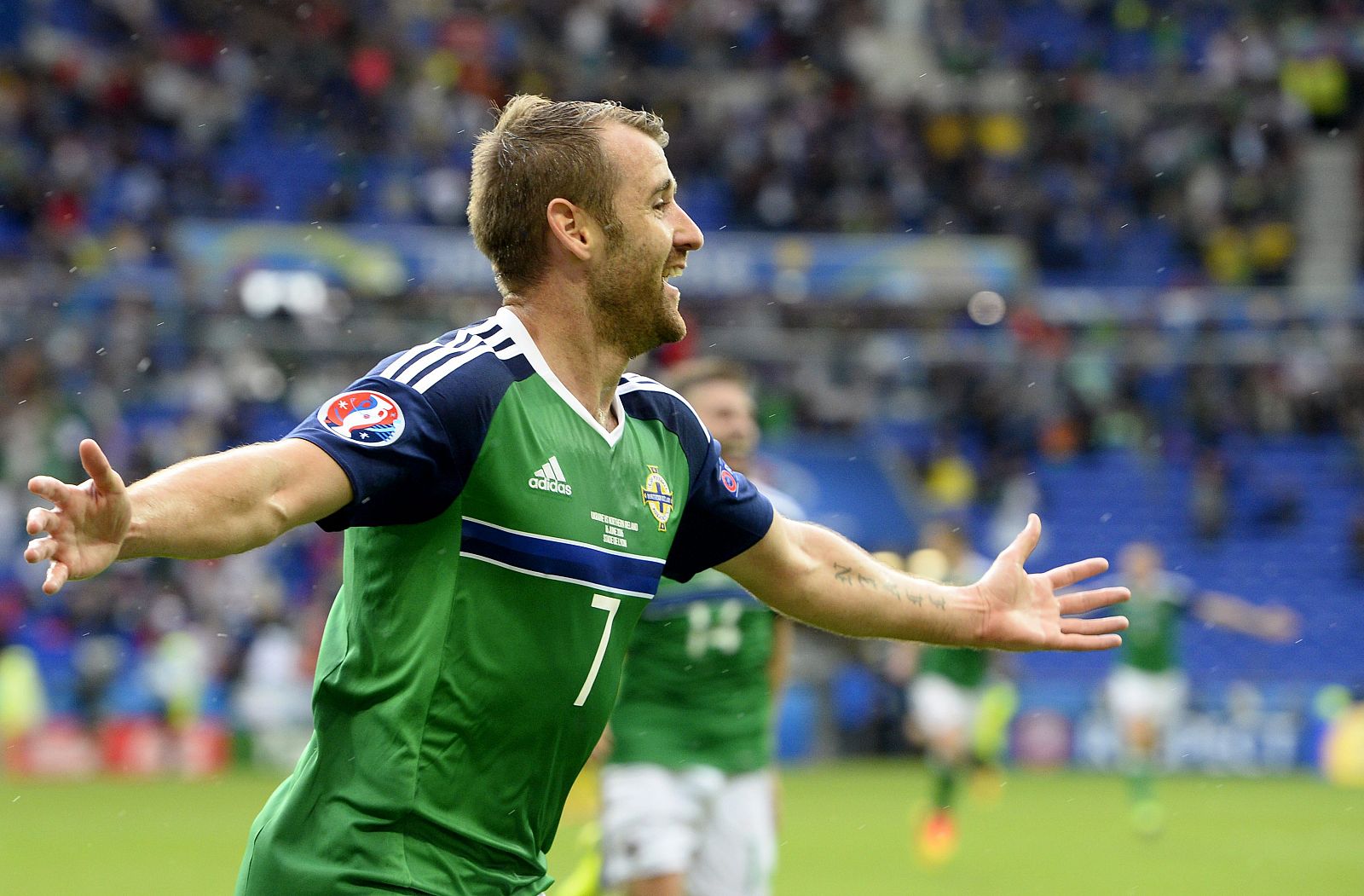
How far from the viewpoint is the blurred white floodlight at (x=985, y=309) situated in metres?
24.0

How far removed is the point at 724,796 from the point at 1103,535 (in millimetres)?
17601

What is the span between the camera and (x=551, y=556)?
3.17m

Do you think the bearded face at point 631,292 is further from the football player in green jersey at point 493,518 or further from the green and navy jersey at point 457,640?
the green and navy jersey at point 457,640

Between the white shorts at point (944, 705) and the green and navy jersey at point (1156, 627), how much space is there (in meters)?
2.45

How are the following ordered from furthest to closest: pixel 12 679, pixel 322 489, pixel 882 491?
pixel 882 491, pixel 12 679, pixel 322 489

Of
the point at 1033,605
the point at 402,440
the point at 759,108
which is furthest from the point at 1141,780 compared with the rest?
the point at 759,108

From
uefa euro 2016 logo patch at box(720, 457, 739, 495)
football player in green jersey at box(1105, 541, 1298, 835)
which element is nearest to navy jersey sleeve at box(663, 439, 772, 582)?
uefa euro 2016 logo patch at box(720, 457, 739, 495)

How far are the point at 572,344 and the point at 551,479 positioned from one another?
1.12ft

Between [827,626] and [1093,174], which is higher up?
[1093,174]

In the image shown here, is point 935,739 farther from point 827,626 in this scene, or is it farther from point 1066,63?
point 1066,63

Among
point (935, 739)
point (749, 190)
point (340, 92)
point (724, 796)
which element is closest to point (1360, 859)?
point (935, 739)

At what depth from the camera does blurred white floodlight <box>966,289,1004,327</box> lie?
24.0 meters

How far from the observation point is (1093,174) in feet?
89.7

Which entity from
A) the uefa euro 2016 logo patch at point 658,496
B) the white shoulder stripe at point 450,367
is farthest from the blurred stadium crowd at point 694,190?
the white shoulder stripe at point 450,367
